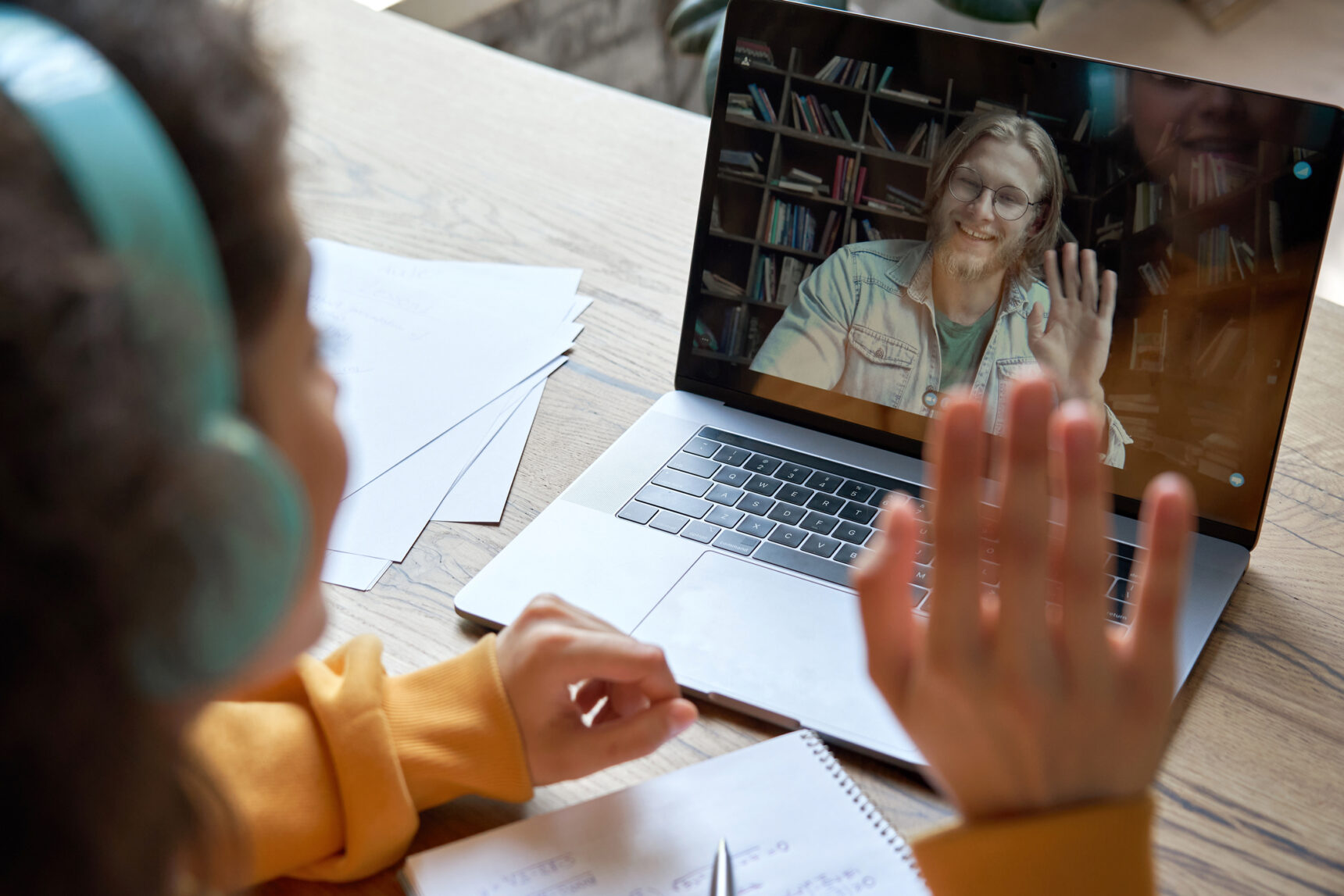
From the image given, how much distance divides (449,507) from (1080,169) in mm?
468

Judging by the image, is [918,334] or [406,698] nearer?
[406,698]

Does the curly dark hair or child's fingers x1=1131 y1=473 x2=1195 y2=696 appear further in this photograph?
child's fingers x1=1131 y1=473 x2=1195 y2=696

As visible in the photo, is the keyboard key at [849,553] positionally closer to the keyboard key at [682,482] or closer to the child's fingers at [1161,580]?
the keyboard key at [682,482]

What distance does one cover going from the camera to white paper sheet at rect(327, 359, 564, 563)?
70 cm

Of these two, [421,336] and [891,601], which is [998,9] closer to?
[421,336]

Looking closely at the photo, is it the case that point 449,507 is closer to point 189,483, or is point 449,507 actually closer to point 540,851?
point 540,851

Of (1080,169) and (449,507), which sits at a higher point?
(1080,169)

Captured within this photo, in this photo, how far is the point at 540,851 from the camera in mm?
491

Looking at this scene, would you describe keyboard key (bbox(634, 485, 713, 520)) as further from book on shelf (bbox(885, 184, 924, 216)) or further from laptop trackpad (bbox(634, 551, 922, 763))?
book on shelf (bbox(885, 184, 924, 216))

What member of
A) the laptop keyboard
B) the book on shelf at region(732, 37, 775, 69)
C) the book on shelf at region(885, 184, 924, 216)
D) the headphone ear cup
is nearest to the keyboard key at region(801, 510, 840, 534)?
the laptop keyboard

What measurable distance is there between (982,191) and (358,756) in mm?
516

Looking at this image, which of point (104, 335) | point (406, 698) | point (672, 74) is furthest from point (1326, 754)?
point (672, 74)

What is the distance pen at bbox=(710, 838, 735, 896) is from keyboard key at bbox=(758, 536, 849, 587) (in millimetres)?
220

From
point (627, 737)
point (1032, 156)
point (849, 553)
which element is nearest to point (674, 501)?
point (849, 553)
